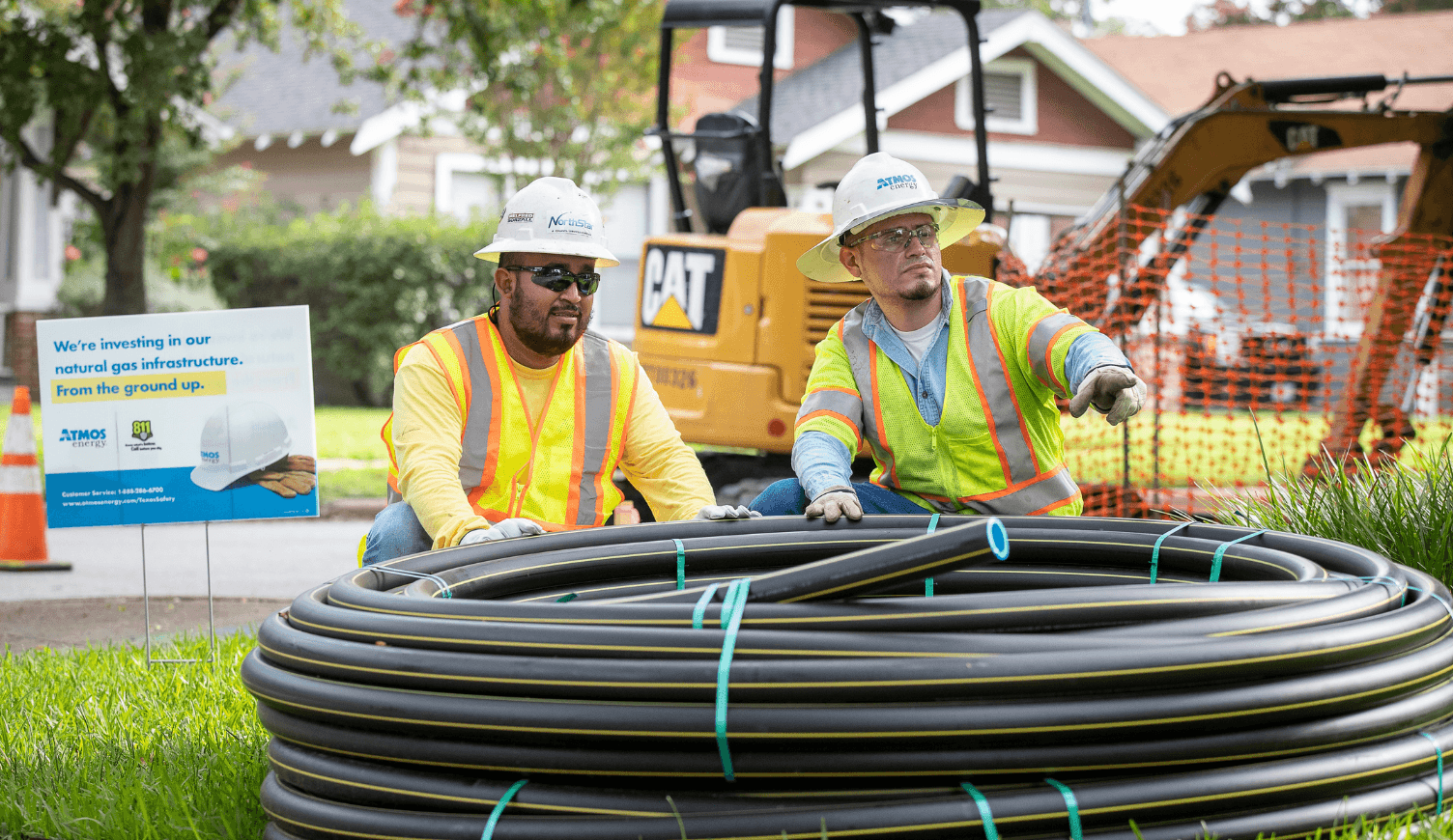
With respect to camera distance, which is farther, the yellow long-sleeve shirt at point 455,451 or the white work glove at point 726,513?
the yellow long-sleeve shirt at point 455,451

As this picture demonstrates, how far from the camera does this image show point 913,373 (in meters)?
4.11

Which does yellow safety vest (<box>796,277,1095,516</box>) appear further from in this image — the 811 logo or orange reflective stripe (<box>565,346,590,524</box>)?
the 811 logo

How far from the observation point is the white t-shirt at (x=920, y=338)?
412 cm

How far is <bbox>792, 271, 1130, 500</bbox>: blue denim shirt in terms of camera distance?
11.7 ft

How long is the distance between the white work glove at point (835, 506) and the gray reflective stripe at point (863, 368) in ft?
1.75

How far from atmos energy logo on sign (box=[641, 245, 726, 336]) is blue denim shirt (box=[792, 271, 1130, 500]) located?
119 inches

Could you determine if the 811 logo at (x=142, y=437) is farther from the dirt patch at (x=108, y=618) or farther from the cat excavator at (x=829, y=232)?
A: the cat excavator at (x=829, y=232)

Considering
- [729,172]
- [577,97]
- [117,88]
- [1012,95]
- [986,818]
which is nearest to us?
[986,818]

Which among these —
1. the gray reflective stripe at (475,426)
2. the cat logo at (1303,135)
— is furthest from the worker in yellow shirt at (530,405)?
the cat logo at (1303,135)

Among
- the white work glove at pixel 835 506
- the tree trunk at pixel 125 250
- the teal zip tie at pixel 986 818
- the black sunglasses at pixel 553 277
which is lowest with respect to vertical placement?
the teal zip tie at pixel 986 818

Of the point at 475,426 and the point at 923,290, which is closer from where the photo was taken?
the point at 923,290

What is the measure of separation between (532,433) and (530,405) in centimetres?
9

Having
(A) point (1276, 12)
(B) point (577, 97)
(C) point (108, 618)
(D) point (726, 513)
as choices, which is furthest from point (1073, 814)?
(A) point (1276, 12)

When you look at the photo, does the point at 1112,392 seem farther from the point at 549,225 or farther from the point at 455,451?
the point at 455,451
